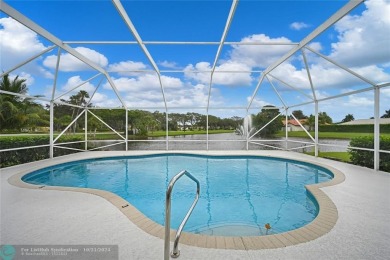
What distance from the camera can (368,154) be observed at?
7.13 meters

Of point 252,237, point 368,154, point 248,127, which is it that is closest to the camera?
point 252,237

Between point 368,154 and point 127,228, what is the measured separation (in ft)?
25.9

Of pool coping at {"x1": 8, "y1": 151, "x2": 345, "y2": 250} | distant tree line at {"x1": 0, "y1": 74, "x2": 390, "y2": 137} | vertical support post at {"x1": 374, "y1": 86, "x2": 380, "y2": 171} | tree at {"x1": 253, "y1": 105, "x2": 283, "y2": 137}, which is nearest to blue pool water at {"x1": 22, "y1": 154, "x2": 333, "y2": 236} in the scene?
pool coping at {"x1": 8, "y1": 151, "x2": 345, "y2": 250}

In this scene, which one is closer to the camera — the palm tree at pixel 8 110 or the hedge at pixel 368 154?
the hedge at pixel 368 154

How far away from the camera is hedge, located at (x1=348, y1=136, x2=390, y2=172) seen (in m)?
6.53

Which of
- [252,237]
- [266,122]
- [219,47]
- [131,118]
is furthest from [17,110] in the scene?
[252,237]

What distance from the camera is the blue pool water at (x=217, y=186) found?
3844 mm

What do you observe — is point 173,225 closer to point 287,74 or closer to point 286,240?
point 286,240

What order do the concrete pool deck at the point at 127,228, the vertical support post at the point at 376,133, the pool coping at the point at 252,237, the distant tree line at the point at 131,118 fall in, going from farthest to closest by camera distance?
the distant tree line at the point at 131,118 → the vertical support post at the point at 376,133 → the pool coping at the point at 252,237 → the concrete pool deck at the point at 127,228

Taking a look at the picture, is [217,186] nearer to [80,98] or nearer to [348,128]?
[348,128]

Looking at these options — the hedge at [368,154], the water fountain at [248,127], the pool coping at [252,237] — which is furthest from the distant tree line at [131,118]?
the pool coping at [252,237]

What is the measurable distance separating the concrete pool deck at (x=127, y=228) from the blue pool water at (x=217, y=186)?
84 cm

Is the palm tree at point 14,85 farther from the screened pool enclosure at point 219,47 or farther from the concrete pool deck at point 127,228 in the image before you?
the concrete pool deck at point 127,228

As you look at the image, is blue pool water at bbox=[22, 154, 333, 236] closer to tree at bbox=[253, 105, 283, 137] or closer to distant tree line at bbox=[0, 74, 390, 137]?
tree at bbox=[253, 105, 283, 137]
